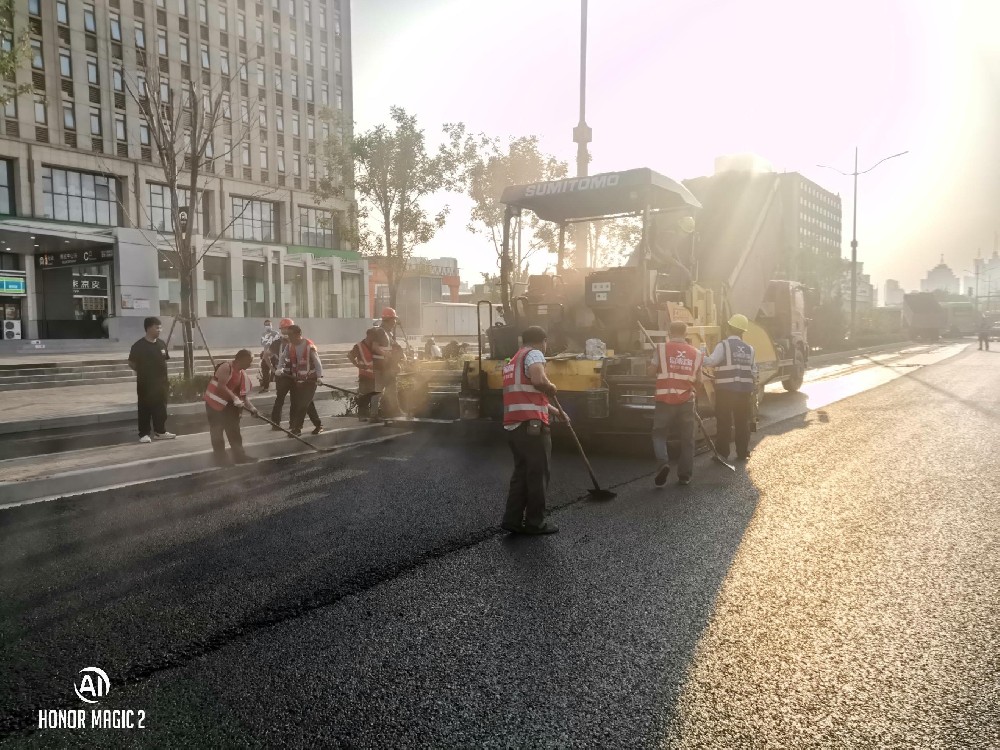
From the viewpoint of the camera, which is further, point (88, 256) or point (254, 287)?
point (254, 287)

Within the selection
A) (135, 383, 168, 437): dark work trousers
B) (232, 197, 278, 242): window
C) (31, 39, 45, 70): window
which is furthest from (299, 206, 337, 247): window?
(135, 383, 168, 437): dark work trousers

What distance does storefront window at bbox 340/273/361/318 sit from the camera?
46.7 meters

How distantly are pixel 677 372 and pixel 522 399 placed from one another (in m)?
2.51

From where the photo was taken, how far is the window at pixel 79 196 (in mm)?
32969


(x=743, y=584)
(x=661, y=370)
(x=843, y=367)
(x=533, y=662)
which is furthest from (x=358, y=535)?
(x=843, y=367)

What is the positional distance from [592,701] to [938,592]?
Result: 8.30 feet

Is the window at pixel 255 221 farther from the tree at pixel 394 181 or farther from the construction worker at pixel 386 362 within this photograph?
the construction worker at pixel 386 362

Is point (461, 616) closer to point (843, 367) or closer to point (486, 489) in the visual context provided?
point (486, 489)

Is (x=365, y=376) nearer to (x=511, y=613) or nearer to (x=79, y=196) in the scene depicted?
(x=511, y=613)

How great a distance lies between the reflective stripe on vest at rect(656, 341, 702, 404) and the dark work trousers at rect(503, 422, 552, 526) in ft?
7.84

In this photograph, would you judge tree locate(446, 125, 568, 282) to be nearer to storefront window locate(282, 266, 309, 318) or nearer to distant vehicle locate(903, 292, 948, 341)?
storefront window locate(282, 266, 309, 318)

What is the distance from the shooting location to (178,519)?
6.14 metres

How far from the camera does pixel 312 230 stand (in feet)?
150

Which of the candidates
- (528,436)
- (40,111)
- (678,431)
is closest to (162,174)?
(40,111)
